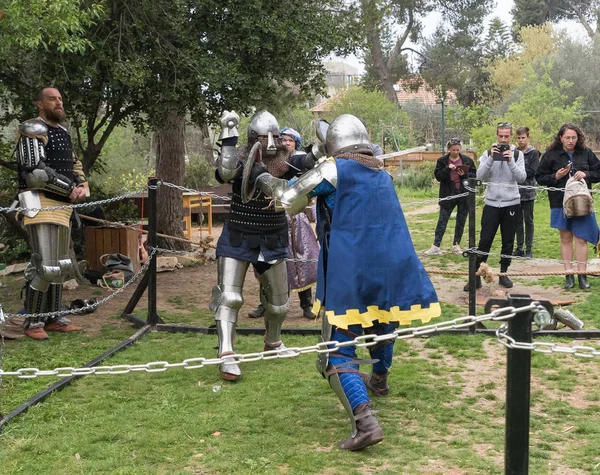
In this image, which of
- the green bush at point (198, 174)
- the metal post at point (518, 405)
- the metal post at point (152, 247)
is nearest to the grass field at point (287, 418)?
the metal post at point (152, 247)

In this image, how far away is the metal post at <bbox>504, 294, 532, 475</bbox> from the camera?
2.63 meters

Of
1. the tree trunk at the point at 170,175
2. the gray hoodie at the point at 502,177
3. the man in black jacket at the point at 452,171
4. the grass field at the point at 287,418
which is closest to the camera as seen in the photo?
the grass field at the point at 287,418

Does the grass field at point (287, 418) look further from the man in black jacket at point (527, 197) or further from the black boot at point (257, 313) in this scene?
the man in black jacket at point (527, 197)

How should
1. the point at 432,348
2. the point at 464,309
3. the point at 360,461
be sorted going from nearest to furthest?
the point at 360,461 → the point at 432,348 → the point at 464,309

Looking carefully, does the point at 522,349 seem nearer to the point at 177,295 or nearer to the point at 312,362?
the point at 312,362

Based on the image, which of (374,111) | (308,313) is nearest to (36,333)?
(308,313)

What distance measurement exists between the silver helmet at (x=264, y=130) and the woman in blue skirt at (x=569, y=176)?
390cm

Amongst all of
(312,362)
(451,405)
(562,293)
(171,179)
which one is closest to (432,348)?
(312,362)

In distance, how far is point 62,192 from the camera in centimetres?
620

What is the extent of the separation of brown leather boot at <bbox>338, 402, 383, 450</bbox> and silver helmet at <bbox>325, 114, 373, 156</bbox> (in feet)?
4.43

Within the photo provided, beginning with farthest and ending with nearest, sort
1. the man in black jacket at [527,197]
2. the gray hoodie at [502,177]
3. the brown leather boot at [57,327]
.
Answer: the man in black jacket at [527,197]
the gray hoodie at [502,177]
the brown leather boot at [57,327]

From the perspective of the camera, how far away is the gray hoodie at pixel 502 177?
25.8 ft

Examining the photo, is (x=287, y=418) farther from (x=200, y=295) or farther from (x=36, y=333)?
(x=200, y=295)

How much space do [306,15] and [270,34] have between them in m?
0.59
